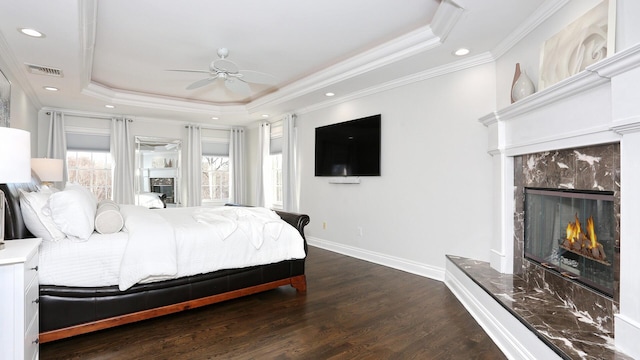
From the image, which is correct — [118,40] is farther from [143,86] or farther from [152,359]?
[152,359]

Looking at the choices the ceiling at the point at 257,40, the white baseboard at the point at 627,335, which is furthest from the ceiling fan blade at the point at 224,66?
the white baseboard at the point at 627,335

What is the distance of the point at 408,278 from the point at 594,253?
195 cm

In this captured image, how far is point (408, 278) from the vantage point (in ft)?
12.3

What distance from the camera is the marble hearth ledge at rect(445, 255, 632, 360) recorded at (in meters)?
1.72

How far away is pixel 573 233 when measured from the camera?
89.8 inches

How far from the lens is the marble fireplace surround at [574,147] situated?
162 centimetres

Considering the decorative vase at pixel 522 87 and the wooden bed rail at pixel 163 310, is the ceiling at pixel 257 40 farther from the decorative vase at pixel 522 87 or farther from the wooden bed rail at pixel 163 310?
the wooden bed rail at pixel 163 310

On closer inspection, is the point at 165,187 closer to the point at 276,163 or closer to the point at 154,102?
the point at 154,102

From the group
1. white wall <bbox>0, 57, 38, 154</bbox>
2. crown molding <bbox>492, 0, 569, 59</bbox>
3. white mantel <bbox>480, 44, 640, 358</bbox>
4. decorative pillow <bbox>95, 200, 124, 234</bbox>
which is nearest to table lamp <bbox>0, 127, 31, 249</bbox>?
decorative pillow <bbox>95, 200, 124, 234</bbox>

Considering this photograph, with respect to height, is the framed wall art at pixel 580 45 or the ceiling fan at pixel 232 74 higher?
the ceiling fan at pixel 232 74

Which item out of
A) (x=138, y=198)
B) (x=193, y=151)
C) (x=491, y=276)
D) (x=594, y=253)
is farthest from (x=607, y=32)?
(x=138, y=198)

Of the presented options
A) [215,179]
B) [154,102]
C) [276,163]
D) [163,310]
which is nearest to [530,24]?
[163,310]

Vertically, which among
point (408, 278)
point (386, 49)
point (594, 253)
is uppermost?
point (386, 49)

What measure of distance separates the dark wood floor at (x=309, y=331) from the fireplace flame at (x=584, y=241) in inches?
34.7
